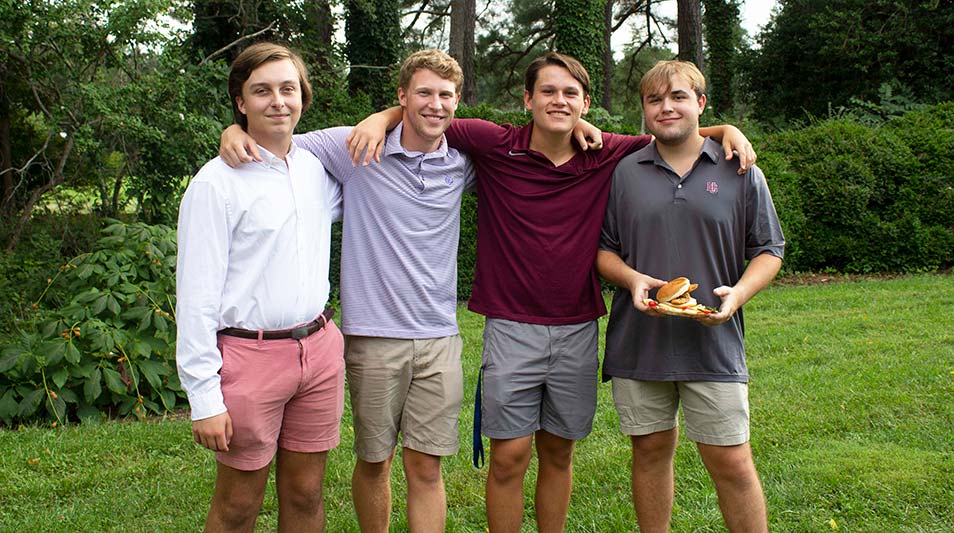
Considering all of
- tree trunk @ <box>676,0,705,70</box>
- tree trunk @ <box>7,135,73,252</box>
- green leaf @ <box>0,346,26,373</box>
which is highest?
tree trunk @ <box>676,0,705,70</box>

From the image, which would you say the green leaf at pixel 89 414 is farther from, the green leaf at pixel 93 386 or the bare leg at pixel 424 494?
the bare leg at pixel 424 494

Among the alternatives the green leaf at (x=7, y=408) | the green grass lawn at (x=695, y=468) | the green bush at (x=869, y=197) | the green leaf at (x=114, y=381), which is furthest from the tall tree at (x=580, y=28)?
the green leaf at (x=7, y=408)

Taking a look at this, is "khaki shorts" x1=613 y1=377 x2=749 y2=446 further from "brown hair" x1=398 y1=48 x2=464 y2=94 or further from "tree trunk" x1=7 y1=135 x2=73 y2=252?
"tree trunk" x1=7 y1=135 x2=73 y2=252

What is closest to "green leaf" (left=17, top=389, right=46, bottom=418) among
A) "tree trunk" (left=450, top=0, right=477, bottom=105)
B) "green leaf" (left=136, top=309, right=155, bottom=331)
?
"green leaf" (left=136, top=309, right=155, bottom=331)

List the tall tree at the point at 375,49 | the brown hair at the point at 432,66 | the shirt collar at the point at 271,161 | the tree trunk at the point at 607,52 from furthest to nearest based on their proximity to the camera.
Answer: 1. the tree trunk at the point at 607,52
2. the tall tree at the point at 375,49
3. the brown hair at the point at 432,66
4. the shirt collar at the point at 271,161

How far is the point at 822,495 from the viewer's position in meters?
3.81

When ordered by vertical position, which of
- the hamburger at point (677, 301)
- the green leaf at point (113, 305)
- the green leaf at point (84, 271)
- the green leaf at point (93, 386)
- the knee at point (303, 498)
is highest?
the hamburger at point (677, 301)

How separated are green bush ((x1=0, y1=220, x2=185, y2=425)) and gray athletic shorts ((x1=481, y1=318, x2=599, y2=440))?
2.88 meters

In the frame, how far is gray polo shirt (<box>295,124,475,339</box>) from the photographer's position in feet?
10.0

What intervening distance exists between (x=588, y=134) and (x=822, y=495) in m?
2.06

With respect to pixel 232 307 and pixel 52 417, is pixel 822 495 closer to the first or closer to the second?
pixel 232 307

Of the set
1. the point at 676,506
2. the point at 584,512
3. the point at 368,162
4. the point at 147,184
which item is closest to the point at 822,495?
the point at 676,506

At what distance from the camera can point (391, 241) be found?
3.04 m

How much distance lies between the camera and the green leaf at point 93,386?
197 inches
